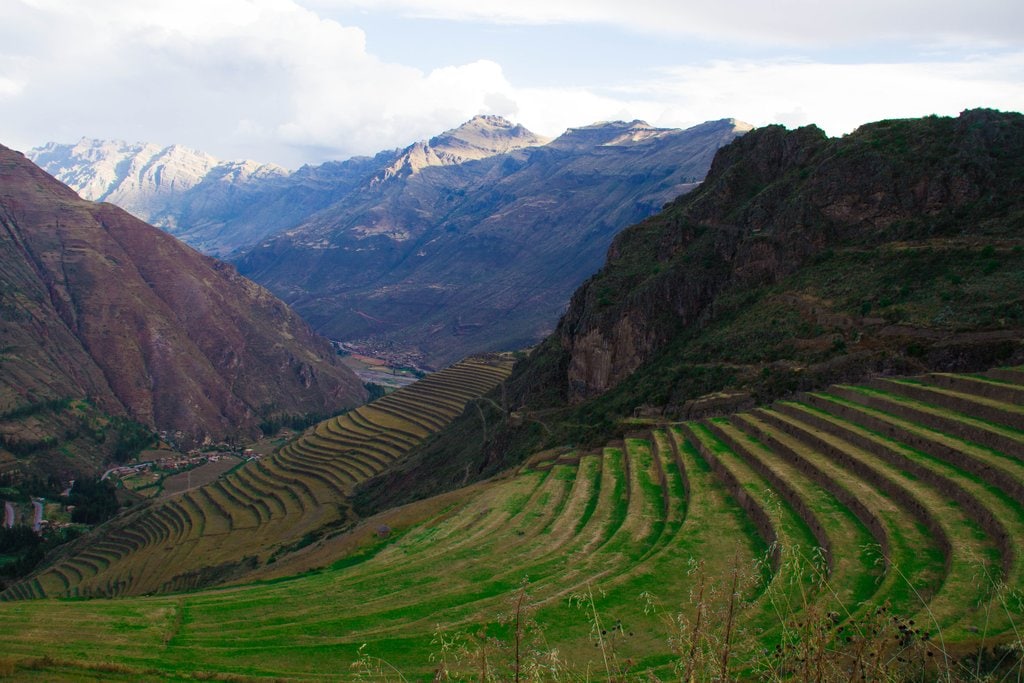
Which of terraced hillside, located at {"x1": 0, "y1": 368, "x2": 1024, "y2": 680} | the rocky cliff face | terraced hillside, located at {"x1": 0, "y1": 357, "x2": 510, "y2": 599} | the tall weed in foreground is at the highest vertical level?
the rocky cliff face

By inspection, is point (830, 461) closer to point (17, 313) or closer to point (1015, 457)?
point (1015, 457)

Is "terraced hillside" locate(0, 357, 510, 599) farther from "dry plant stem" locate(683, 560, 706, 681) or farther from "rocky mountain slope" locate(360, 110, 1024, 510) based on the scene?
"dry plant stem" locate(683, 560, 706, 681)

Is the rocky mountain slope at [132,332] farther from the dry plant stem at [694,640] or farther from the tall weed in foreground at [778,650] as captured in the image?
the dry plant stem at [694,640]

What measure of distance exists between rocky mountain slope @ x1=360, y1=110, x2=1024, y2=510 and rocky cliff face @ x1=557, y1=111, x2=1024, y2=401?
11cm

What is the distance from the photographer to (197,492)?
70750 millimetres

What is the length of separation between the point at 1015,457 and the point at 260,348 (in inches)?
5436

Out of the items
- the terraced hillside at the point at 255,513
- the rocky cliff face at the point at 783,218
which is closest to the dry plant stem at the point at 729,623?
the rocky cliff face at the point at 783,218

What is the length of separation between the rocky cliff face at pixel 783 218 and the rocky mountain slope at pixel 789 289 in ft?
0.35

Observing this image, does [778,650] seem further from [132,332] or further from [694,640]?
[132,332]

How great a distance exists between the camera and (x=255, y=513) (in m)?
59.3

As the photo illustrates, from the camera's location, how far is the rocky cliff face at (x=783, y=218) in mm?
35438

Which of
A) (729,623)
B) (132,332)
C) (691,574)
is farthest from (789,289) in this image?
(132,332)

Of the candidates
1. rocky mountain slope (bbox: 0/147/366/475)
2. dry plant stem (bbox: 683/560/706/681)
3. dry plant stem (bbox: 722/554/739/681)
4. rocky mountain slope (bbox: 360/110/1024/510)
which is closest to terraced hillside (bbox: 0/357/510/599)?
rocky mountain slope (bbox: 360/110/1024/510)

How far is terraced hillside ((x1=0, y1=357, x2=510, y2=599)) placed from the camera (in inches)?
1923
